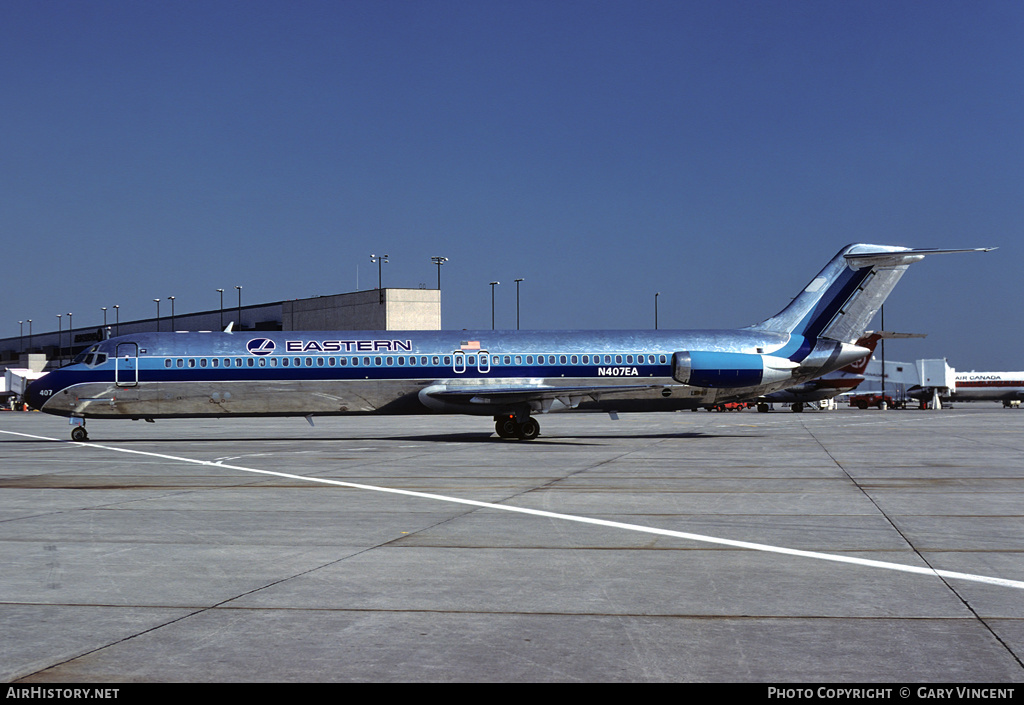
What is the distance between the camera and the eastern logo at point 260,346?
1187 inches

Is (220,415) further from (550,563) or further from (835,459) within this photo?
(550,563)

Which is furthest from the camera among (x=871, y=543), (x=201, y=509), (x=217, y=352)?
(x=217, y=352)

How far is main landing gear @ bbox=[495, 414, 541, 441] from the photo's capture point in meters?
30.3

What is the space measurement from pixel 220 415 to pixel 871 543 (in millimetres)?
24171

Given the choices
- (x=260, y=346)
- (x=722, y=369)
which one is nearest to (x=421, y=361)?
(x=260, y=346)

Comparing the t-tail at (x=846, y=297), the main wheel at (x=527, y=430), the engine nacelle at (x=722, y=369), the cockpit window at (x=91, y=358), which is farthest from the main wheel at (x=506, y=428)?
the cockpit window at (x=91, y=358)

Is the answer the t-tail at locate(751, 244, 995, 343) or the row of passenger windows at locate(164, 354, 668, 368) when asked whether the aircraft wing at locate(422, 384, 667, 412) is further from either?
the t-tail at locate(751, 244, 995, 343)

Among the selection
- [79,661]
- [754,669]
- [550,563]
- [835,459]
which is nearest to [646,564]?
[550,563]

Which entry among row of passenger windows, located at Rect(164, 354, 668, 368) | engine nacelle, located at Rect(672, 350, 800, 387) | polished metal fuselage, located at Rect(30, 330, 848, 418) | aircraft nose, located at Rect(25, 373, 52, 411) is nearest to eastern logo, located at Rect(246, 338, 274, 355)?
polished metal fuselage, located at Rect(30, 330, 848, 418)

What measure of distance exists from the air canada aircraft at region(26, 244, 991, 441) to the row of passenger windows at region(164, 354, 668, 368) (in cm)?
3

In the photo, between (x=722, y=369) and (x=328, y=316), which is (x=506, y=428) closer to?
(x=722, y=369)

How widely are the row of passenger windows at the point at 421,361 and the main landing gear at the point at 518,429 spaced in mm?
1944

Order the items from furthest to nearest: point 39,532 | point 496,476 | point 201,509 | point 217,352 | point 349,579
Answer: point 217,352 < point 496,476 < point 201,509 < point 39,532 < point 349,579
